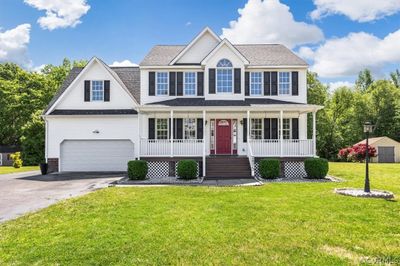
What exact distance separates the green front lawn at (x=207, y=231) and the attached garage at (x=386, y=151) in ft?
100

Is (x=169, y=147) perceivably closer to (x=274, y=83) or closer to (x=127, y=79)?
(x=274, y=83)

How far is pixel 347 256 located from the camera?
525 centimetres

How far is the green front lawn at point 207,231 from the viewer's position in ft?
17.3

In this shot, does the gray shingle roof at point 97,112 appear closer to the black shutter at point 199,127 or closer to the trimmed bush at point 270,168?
the black shutter at point 199,127

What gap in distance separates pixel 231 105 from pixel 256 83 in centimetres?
306

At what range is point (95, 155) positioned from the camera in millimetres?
20594

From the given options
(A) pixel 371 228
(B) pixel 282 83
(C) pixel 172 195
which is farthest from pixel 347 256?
(B) pixel 282 83

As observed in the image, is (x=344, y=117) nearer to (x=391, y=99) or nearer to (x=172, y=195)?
(x=391, y=99)

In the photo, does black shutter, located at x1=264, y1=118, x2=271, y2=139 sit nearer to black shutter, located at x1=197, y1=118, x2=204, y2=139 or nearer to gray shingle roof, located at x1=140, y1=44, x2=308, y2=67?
gray shingle roof, located at x1=140, y1=44, x2=308, y2=67

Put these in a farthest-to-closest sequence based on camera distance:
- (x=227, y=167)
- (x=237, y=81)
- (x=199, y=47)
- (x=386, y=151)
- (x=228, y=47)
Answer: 1. (x=386, y=151)
2. (x=199, y=47)
3. (x=237, y=81)
4. (x=228, y=47)
5. (x=227, y=167)

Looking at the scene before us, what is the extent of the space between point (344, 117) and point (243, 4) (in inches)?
1358

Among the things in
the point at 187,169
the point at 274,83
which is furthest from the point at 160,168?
the point at 274,83

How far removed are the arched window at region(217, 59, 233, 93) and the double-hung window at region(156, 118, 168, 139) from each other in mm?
3970

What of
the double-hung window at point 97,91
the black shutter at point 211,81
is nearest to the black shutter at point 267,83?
the black shutter at point 211,81
